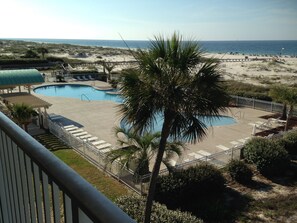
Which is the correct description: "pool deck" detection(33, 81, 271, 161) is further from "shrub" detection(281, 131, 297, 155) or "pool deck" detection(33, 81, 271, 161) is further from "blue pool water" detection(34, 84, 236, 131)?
"shrub" detection(281, 131, 297, 155)

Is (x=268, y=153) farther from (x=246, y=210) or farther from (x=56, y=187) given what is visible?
(x=56, y=187)

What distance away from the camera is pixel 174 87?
6.83 metres

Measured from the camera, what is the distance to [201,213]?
1005cm

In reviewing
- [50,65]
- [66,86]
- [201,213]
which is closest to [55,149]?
[201,213]

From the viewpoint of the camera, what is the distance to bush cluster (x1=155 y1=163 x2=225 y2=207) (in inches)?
410

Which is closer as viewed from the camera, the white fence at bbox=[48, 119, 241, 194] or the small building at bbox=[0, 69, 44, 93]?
the white fence at bbox=[48, 119, 241, 194]

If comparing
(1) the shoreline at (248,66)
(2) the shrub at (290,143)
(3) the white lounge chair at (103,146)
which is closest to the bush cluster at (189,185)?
(1) the shoreline at (248,66)

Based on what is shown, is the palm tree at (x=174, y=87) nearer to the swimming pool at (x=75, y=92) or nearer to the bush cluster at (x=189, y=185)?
the bush cluster at (x=189, y=185)

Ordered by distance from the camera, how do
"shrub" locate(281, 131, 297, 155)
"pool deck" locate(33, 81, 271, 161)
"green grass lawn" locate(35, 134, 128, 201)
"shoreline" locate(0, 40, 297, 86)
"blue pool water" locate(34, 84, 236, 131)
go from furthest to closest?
"shoreline" locate(0, 40, 297, 86)
"blue pool water" locate(34, 84, 236, 131)
"pool deck" locate(33, 81, 271, 161)
"shrub" locate(281, 131, 297, 155)
"green grass lawn" locate(35, 134, 128, 201)

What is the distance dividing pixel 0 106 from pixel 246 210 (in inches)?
726

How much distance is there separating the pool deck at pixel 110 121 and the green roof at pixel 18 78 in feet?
9.57

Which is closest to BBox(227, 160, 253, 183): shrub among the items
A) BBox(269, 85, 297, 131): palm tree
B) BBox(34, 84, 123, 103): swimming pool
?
BBox(269, 85, 297, 131): palm tree

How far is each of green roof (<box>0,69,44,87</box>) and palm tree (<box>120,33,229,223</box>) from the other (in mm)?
19244


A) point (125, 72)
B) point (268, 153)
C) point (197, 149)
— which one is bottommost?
point (197, 149)
